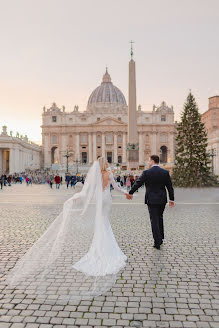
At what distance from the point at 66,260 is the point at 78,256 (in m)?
0.27

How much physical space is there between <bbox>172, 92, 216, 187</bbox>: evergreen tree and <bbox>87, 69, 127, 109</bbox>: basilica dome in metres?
77.6

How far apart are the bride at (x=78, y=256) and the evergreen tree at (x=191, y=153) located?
924 inches

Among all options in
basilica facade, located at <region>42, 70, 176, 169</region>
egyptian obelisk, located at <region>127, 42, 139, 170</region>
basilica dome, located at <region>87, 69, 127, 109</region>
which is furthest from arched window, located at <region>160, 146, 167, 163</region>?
egyptian obelisk, located at <region>127, 42, 139, 170</region>

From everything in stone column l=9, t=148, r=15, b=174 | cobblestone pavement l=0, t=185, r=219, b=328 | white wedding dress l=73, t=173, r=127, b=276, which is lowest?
cobblestone pavement l=0, t=185, r=219, b=328

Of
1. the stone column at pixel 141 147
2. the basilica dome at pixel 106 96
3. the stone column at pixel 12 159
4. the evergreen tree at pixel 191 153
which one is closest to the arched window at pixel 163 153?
the stone column at pixel 141 147

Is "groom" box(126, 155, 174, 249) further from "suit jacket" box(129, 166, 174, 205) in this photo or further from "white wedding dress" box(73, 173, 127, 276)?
"white wedding dress" box(73, 173, 127, 276)

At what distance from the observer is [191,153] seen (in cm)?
2908

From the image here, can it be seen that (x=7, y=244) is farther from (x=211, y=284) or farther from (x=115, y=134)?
(x=115, y=134)

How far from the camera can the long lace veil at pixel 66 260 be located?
13.9 ft

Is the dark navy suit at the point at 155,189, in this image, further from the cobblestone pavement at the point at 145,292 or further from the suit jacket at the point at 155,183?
the cobblestone pavement at the point at 145,292

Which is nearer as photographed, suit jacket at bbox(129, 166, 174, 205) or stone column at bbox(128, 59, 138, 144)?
suit jacket at bbox(129, 166, 174, 205)

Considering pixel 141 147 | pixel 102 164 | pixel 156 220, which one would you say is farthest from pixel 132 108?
pixel 141 147

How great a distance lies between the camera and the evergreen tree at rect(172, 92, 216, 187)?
28.3 m

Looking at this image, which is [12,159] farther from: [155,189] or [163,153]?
[155,189]
